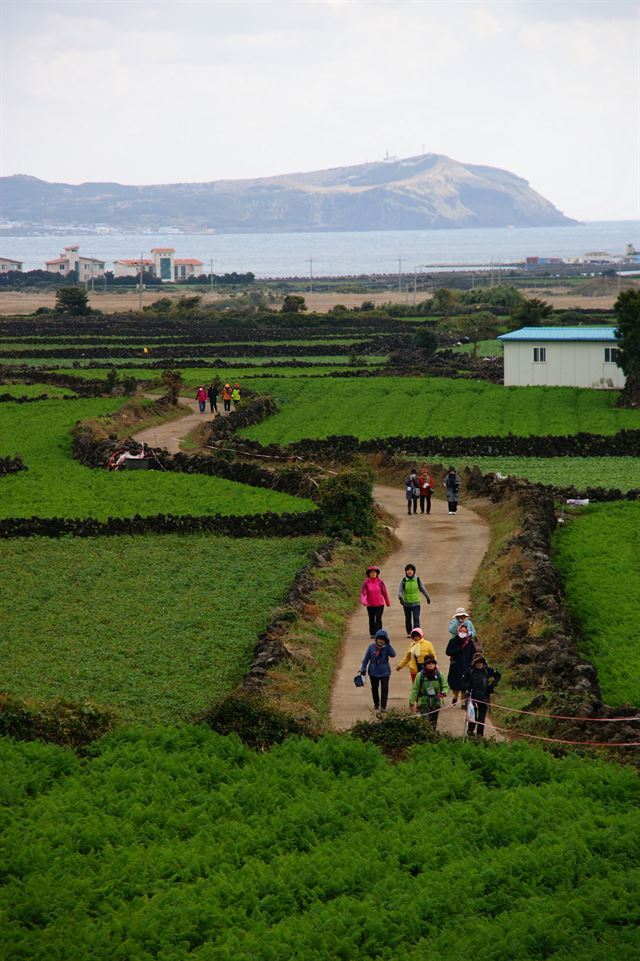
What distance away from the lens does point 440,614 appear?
2645 centimetres

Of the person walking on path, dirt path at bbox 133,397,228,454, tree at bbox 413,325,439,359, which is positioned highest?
tree at bbox 413,325,439,359

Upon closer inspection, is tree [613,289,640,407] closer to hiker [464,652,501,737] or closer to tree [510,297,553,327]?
tree [510,297,553,327]

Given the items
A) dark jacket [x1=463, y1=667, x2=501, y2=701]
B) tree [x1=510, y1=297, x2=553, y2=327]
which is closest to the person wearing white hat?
dark jacket [x1=463, y1=667, x2=501, y2=701]

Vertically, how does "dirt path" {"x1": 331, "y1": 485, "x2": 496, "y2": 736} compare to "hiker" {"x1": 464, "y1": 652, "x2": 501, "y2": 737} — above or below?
below

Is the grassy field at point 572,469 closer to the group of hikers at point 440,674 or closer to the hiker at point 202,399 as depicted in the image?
the hiker at point 202,399

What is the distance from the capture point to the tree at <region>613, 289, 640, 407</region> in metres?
58.3

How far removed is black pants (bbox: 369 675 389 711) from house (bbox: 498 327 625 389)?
142 feet

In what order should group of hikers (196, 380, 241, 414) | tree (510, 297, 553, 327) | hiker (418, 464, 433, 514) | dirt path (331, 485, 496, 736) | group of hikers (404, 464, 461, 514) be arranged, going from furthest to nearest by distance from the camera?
tree (510, 297, 553, 327)
group of hikers (196, 380, 241, 414)
hiker (418, 464, 433, 514)
group of hikers (404, 464, 461, 514)
dirt path (331, 485, 496, 736)

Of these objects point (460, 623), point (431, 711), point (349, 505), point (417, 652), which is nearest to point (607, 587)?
point (349, 505)

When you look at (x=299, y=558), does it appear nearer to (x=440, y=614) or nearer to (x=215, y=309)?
(x=440, y=614)

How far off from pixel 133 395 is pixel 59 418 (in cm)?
689

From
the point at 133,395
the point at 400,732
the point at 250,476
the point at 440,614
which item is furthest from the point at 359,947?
the point at 133,395

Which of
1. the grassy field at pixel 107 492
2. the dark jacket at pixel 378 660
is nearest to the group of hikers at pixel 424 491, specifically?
the grassy field at pixel 107 492

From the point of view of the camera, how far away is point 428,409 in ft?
195
